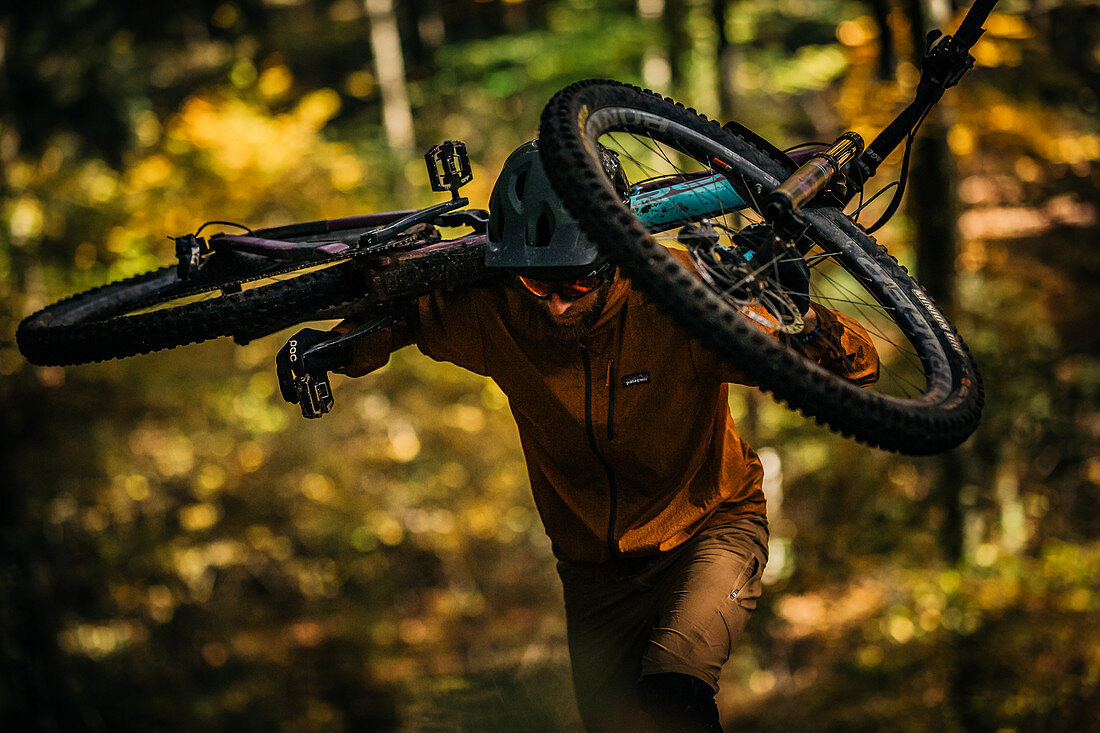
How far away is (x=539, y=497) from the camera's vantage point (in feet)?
10.8

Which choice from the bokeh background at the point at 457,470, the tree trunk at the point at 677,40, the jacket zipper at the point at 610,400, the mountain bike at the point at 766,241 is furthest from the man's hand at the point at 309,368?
the tree trunk at the point at 677,40

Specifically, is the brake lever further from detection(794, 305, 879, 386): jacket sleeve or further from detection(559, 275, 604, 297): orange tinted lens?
detection(794, 305, 879, 386): jacket sleeve

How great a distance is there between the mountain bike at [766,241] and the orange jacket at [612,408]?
229 millimetres

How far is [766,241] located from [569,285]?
64cm

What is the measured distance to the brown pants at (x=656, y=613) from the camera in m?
2.74

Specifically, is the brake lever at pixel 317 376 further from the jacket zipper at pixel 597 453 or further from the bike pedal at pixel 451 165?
the jacket zipper at pixel 597 453

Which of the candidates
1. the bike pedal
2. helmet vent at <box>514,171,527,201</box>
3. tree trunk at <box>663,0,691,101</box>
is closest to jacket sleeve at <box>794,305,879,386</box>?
helmet vent at <box>514,171,527,201</box>

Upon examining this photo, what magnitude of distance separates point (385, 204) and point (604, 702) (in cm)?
919

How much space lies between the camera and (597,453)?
301 cm

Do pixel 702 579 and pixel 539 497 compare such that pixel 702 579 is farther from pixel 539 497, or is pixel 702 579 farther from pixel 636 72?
pixel 636 72

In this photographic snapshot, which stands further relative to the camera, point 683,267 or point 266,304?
point 266,304

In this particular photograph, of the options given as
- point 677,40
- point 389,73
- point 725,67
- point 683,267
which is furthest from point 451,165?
point 389,73

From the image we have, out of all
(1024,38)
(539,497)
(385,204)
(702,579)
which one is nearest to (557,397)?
(539,497)

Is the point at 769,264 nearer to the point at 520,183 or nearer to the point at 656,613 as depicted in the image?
the point at 520,183
